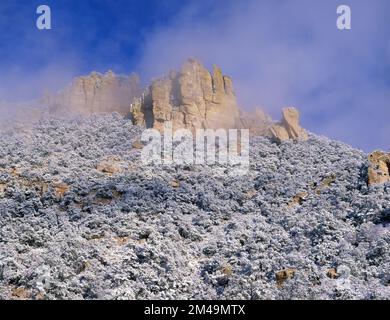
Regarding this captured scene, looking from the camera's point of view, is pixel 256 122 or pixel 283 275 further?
pixel 256 122

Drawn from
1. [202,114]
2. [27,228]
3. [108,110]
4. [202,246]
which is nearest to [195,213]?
[202,246]

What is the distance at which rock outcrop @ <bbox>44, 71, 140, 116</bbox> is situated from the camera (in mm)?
58250

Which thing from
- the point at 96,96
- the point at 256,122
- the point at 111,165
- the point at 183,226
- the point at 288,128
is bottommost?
A: the point at 183,226

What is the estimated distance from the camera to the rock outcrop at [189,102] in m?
52.3

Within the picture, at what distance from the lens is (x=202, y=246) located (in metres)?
32.0

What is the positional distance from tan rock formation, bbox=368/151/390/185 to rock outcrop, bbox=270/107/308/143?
1396 centimetres

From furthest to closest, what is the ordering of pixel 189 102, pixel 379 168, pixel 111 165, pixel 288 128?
1. pixel 189 102
2. pixel 288 128
3. pixel 111 165
4. pixel 379 168

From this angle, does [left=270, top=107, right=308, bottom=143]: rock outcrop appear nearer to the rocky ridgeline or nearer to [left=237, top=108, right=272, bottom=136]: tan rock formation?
the rocky ridgeline

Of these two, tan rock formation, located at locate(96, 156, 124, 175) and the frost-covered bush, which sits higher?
tan rock formation, located at locate(96, 156, 124, 175)

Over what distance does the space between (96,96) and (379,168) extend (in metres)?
34.2

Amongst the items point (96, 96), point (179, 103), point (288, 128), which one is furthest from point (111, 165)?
point (288, 128)

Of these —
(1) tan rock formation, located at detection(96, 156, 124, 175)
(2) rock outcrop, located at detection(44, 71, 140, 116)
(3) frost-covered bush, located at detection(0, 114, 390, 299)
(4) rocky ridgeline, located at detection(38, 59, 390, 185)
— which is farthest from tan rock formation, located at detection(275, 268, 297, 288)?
(2) rock outcrop, located at detection(44, 71, 140, 116)

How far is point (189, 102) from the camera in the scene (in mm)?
53344

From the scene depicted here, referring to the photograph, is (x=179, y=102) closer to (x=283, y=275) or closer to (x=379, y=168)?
(x=379, y=168)
